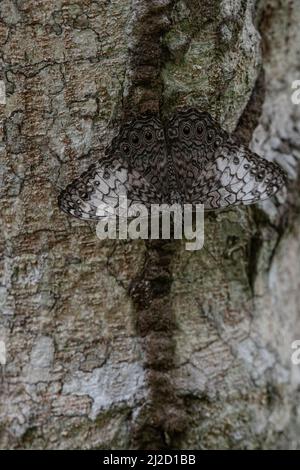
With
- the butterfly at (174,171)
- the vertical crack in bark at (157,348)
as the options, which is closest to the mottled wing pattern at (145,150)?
the butterfly at (174,171)

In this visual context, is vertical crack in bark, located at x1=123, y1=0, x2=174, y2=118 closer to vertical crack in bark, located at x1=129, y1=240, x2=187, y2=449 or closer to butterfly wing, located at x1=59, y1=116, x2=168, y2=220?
butterfly wing, located at x1=59, y1=116, x2=168, y2=220

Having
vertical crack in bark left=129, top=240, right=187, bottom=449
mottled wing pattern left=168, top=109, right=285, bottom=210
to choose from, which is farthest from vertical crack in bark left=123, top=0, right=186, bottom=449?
mottled wing pattern left=168, top=109, right=285, bottom=210

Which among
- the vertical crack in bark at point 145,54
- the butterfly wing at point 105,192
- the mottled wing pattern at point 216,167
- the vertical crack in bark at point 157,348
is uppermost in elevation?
the vertical crack in bark at point 145,54

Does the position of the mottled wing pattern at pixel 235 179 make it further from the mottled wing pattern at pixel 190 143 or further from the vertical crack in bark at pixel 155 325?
the vertical crack in bark at pixel 155 325

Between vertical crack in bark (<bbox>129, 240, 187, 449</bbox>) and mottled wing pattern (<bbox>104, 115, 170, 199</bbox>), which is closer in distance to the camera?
mottled wing pattern (<bbox>104, 115, 170, 199</bbox>)

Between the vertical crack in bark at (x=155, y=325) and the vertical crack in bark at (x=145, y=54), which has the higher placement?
the vertical crack in bark at (x=145, y=54)

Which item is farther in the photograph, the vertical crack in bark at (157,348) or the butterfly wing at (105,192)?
the vertical crack in bark at (157,348)

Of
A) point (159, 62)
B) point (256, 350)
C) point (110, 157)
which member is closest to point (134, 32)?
point (159, 62)

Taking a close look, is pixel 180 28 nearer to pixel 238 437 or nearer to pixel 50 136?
pixel 50 136
